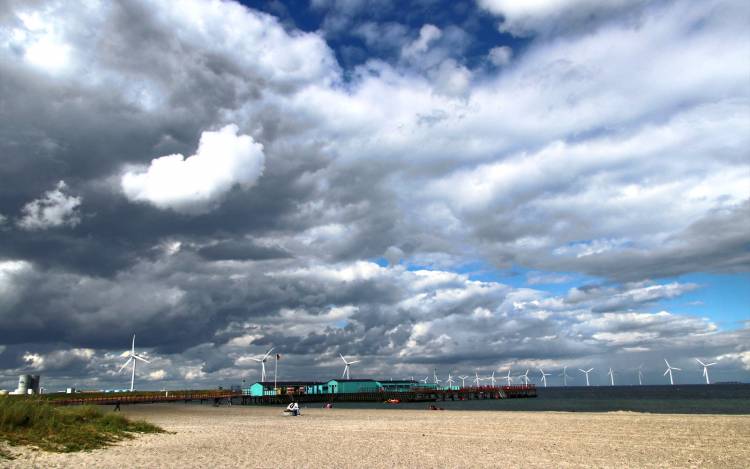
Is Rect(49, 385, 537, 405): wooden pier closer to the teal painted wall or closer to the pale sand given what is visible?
the teal painted wall

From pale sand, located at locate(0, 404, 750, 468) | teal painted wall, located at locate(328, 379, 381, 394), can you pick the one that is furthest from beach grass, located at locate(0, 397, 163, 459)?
teal painted wall, located at locate(328, 379, 381, 394)

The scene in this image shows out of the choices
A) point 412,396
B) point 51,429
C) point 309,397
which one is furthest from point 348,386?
point 51,429

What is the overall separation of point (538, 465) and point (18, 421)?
22049 mm

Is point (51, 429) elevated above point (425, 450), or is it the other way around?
point (51, 429)

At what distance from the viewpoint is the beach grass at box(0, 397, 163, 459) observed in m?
20.8

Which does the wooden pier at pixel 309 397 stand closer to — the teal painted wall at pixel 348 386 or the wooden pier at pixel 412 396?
the wooden pier at pixel 412 396

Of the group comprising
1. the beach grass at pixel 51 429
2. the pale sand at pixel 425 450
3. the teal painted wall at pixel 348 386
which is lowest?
the teal painted wall at pixel 348 386

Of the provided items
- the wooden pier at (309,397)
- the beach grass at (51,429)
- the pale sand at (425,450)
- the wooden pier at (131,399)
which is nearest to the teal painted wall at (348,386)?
the wooden pier at (309,397)

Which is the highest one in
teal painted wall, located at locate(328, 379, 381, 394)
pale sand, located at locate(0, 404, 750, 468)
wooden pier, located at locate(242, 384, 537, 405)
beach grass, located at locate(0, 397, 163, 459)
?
beach grass, located at locate(0, 397, 163, 459)

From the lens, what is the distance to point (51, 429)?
23.0 metres

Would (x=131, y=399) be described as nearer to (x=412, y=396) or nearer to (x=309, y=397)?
(x=309, y=397)

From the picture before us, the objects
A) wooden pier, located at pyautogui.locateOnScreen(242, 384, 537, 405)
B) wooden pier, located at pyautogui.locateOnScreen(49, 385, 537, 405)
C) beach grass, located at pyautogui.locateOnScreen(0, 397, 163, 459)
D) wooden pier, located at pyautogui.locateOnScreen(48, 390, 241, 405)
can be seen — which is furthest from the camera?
wooden pier, located at pyautogui.locateOnScreen(242, 384, 537, 405)

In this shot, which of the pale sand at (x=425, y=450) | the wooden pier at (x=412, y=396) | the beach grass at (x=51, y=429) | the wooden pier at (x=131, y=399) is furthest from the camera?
the wooden pier at (x=412, y=396)

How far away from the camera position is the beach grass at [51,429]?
68.2 ft
